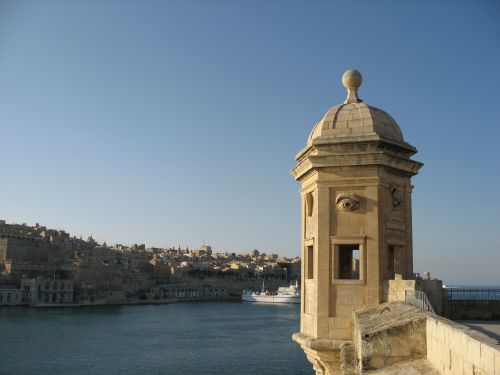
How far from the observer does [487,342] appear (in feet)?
9.29

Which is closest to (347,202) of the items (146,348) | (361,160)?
(361,160)

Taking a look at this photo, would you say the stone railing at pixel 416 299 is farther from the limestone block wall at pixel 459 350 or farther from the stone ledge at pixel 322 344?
the limestone block wall at pixel 459 350

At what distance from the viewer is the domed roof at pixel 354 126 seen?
6.27 m

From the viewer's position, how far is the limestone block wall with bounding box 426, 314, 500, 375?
105 inches

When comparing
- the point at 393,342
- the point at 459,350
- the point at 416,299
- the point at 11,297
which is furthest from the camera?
the point at 11,297

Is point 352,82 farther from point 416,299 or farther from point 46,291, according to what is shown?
point 46,291

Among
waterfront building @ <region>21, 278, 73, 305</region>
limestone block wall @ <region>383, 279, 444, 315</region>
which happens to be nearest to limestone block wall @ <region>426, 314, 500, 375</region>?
limestone block wall @ <region>383, 279, 444, 315</region>

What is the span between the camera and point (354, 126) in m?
6.39

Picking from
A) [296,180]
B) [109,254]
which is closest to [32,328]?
[296,180]

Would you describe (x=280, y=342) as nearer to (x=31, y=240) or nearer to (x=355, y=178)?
(x=355, y=178)

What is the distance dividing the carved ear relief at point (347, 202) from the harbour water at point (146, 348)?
25662 mm

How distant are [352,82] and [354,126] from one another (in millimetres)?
848

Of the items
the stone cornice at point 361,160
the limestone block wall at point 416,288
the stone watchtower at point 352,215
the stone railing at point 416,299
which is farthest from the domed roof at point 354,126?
the stone railing at point 416,299

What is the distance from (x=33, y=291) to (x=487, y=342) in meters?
90.5
